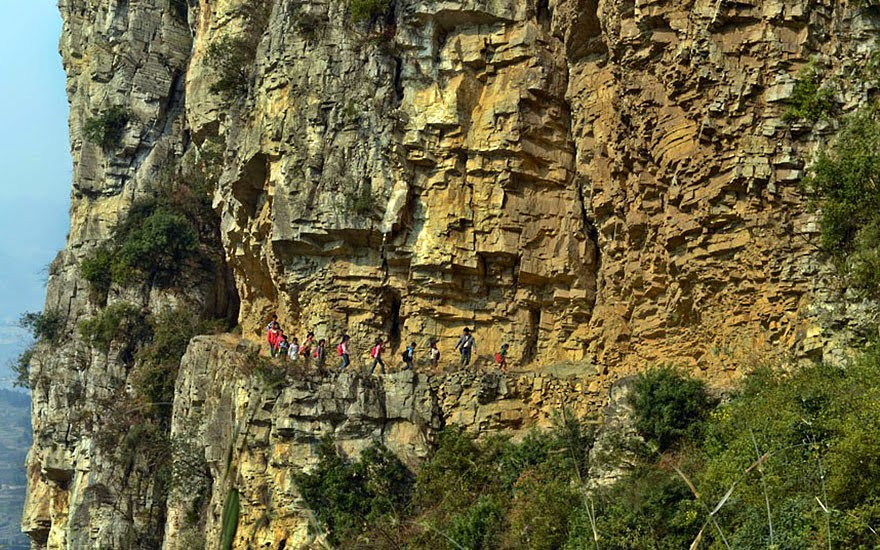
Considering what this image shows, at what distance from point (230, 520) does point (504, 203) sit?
8622mm

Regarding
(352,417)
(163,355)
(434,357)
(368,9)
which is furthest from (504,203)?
(163,355)

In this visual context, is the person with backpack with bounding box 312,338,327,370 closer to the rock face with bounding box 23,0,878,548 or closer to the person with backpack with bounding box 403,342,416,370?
the rock face with bounding box 23,0,878,548

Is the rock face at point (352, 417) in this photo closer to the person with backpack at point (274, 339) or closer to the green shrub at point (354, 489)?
the green shrub at point (354, 489)

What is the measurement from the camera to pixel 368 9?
75.4 feet

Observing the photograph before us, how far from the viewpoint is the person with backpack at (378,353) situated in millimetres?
21247

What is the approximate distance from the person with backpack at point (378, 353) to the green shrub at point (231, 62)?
9163 mm

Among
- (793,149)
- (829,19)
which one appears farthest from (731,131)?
(829,19)

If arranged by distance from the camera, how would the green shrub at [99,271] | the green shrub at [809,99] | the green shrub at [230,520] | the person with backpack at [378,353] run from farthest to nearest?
the green shrub at [99,271]
the green shrub at [230,520]
the person with backpack at [378,353]
the green shrub at [809,99]

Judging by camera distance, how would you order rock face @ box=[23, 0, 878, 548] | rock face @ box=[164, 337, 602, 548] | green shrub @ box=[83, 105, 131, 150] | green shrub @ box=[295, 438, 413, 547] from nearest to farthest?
rock face @ box=[23, 0, 878, 548] < green shrub @ box=[295, 438, 413, 547] < rock face @ box=[164, 337, 602, 548] < green shrub @ box=[83, 105, 131, 150]

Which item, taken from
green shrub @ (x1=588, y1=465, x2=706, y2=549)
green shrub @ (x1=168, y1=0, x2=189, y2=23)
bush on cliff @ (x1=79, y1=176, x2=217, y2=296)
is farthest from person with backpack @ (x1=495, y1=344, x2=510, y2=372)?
green shrub @ (x1=168, y1=0, x2=189, y2=23)

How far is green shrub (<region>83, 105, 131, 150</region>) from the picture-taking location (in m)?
34.6

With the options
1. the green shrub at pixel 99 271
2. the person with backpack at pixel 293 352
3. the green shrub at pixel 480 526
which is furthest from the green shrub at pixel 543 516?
the green shrub at pixel 99 271

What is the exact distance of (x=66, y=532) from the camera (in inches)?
1176

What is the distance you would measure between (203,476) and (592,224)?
11.7 m
